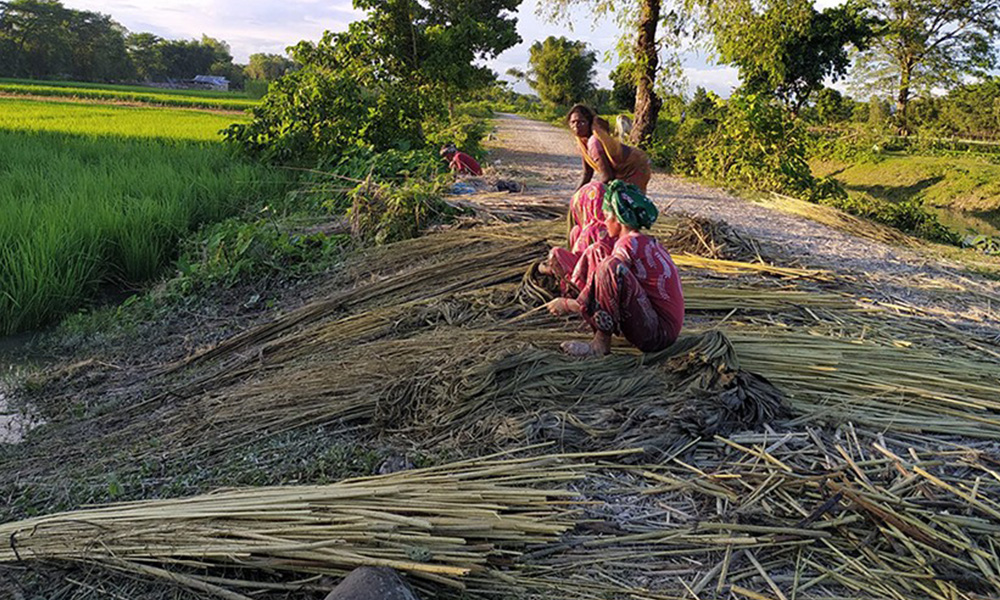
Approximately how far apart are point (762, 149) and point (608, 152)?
766 cm

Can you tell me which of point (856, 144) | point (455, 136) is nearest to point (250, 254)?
point (455, 136)

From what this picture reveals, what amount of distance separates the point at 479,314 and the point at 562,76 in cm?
3845

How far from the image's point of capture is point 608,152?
4.45 metres

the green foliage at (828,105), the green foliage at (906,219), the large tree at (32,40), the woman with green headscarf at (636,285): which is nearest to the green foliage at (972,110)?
the green foliage at (828,105)

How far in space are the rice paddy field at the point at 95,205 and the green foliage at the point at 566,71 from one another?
101 ft

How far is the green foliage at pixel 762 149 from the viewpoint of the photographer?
10367 mm

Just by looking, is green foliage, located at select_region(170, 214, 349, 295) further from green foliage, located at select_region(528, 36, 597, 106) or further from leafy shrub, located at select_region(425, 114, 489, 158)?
green foliage, located at select_region(528, 36, 597, 106)

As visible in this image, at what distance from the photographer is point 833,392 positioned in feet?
9.54

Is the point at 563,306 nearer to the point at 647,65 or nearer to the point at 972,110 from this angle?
the point at 647,65

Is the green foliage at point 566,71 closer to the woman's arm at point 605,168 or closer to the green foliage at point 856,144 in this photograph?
the green foliage at point 856,144

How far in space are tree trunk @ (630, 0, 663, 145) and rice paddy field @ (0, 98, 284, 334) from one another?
7.62 m

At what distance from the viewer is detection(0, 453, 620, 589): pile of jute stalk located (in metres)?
1.86

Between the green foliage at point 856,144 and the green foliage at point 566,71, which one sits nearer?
the green foliage at point 856,144

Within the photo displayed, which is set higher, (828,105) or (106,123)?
(828,105)
